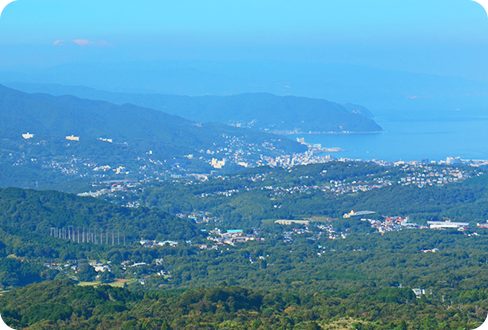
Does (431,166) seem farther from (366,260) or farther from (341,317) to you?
(341,317)

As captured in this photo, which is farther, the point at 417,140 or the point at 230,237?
the point at 417,140

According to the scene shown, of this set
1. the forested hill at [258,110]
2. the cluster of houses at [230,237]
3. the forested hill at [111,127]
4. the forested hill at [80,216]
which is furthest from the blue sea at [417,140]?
the forested hill at [80,216]

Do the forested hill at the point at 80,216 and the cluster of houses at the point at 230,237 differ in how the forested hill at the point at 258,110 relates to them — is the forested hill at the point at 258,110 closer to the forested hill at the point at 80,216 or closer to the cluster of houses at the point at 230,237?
the forested hill at the point at 80,216

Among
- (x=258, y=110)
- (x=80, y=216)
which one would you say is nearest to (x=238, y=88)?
(x=258, y=110)

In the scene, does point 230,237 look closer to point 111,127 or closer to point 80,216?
point 80,216

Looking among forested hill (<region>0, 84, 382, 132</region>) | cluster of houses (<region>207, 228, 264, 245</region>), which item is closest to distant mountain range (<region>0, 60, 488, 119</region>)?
forested hill (<region>0, 84, 382, 132</region>)
